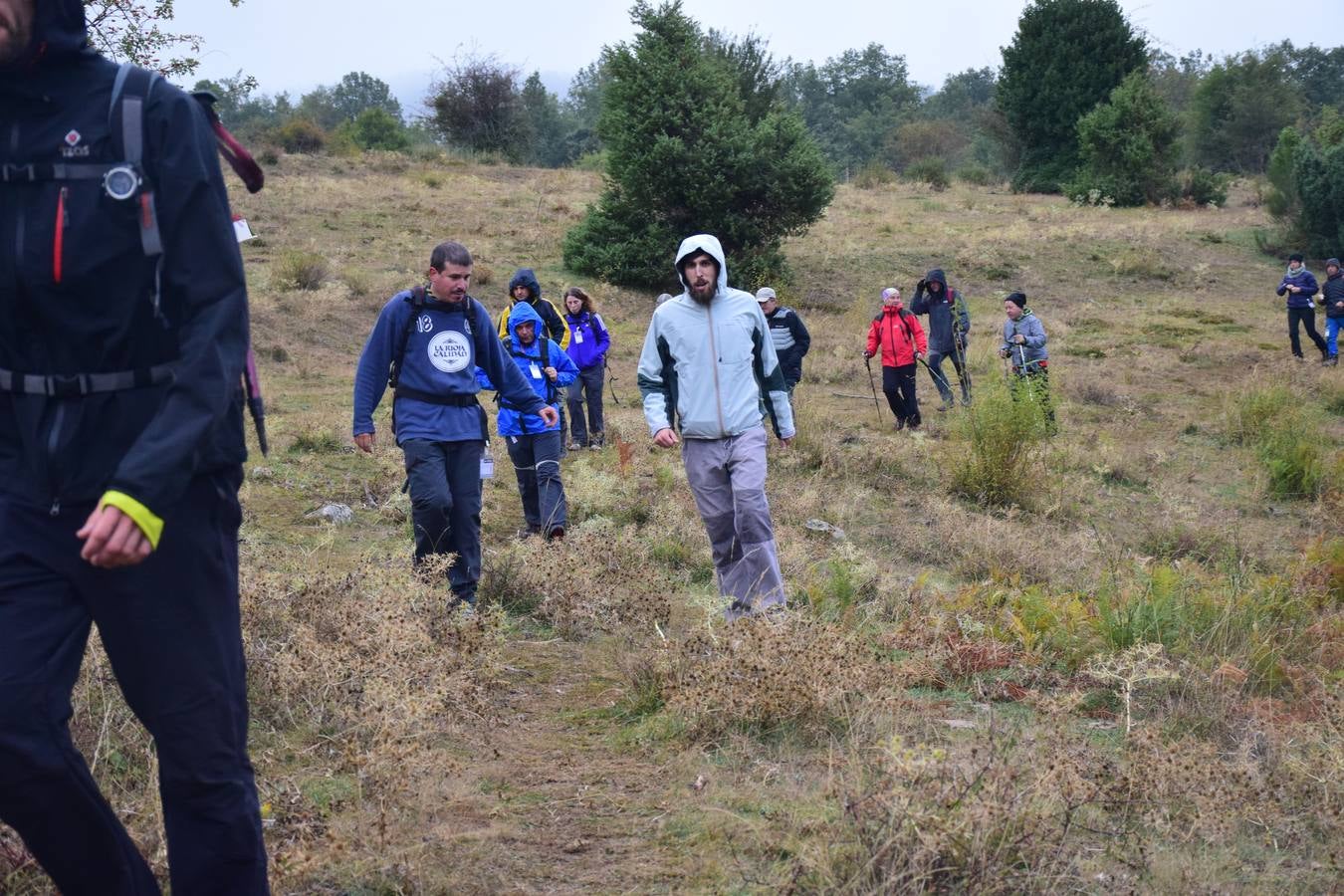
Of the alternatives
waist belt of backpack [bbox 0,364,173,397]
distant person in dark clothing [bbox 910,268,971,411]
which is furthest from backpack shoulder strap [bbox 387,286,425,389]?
distant person in dark clothing [bbox 910,268,971,411]

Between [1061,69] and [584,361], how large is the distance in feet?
125

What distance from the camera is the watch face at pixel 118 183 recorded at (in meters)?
2.42

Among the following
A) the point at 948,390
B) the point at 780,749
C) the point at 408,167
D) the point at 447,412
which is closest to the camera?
the point at 780,749

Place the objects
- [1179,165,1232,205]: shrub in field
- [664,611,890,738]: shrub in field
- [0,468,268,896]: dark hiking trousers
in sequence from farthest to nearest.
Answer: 1. [1179,165,1232,205]: shrub in field
2. [664,611,890,738]: shrub in field
3. [0,468,268,896]: dark hiking trousers

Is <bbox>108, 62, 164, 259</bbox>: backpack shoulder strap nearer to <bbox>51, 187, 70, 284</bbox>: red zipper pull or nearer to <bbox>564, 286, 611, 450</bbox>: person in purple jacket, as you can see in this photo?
<bbox>51, 187, 70, 284</bbox>: red zipper pull

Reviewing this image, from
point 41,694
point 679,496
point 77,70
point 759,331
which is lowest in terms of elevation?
point 679,496

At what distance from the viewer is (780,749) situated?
14.8 ft

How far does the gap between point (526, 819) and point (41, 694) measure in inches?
75.9

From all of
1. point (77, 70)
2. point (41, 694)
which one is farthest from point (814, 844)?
point (77, 70)

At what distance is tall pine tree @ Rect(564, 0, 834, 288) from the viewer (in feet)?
80.0

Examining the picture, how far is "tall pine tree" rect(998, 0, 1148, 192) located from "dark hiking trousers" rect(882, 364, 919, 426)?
3252 centimetres

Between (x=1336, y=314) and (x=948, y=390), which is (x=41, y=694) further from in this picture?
(x=1336, y=314)

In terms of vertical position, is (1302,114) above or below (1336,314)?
above

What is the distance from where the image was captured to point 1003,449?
11359 millimetres
